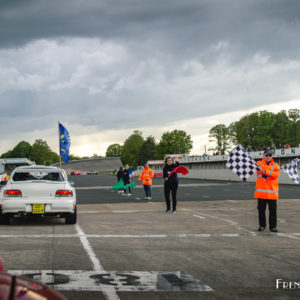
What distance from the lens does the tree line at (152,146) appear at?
13862cm

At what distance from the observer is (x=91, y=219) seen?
44.4 ft

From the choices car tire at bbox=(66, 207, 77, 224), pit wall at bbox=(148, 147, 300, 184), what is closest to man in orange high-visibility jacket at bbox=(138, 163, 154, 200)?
car tire at bbox=(66, 207, 77, 224)

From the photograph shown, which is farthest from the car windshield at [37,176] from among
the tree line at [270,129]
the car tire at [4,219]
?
the tree line at [270,129]

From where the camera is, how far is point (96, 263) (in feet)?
22.1

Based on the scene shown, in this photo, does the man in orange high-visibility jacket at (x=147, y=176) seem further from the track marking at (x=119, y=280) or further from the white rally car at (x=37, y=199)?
the track marking at (x=119, y=280)

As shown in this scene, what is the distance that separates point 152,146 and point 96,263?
174m

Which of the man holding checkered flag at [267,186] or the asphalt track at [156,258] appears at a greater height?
the man holding checkered flag at [267,186]

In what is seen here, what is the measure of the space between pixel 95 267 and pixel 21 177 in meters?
6.24

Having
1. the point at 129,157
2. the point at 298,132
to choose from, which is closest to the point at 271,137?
the point at 298,132

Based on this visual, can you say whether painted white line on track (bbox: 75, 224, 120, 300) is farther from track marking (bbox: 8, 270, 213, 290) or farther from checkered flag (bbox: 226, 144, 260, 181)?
checkered flag (bbox: 226, 144, 260, 181)

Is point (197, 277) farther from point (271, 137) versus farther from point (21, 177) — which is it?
point (271, 137)

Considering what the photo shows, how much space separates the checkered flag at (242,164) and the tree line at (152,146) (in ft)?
415

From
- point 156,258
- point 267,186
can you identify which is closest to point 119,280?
point 156,258

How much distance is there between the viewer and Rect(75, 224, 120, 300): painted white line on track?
16.4ft
